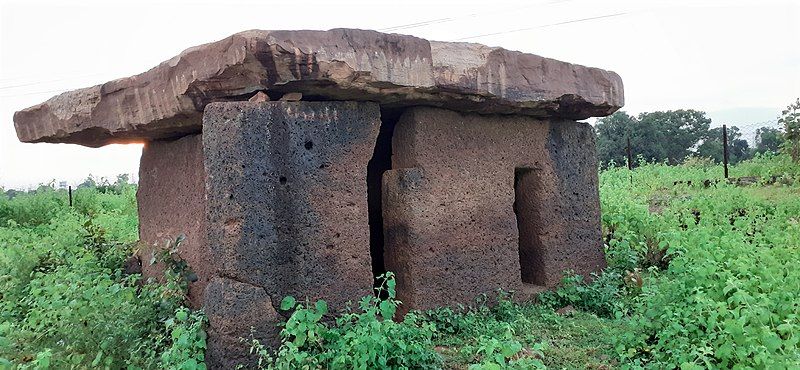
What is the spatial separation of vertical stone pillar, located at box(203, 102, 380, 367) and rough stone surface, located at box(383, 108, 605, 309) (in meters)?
0.39

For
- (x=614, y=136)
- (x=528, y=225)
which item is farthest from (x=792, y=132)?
(x=614, y=136)

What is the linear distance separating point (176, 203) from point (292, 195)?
3.99ft

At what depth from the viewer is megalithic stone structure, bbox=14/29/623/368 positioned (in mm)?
3201

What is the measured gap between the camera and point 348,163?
139 inches

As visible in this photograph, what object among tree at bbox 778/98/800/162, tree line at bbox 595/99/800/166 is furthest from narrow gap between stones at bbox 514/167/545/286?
tree line at bbox 595/99/800/166

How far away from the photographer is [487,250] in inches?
166

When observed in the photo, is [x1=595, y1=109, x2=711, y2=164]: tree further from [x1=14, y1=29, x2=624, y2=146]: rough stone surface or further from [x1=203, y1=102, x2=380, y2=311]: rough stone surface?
[x1=203, y1=102, x2=380, y2=311]: rough stone surface

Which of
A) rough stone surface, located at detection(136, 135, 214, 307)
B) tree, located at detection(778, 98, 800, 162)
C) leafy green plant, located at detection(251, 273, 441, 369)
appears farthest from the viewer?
tree, located at detection(778, 98, 800, 162)

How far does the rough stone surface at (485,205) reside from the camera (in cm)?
391

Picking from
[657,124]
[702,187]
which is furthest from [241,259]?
[657,124]

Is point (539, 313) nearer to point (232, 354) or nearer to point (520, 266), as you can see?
point (520, 266)

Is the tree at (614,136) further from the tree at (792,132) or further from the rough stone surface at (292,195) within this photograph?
the rough stone surface at (292,195)

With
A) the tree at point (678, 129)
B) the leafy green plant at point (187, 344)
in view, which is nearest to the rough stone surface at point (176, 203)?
the leafy green plant at point (187, 344)

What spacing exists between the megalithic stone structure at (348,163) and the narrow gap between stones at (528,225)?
0.01 meters
